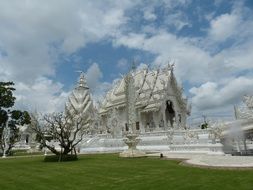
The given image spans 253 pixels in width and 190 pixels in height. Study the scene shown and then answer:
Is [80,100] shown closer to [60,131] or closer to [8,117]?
[8,117]

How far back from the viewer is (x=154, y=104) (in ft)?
138

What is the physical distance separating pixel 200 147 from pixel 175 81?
20.5 metres

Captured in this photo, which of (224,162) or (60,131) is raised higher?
(60,131)

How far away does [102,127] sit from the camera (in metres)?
51.3

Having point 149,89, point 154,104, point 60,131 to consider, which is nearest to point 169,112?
point 149,89

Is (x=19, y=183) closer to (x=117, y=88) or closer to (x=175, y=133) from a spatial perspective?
(x=175, y=133)

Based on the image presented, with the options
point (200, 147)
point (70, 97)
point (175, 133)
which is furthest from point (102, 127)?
point (200, 147)

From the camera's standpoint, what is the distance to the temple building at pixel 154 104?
42.5 meters

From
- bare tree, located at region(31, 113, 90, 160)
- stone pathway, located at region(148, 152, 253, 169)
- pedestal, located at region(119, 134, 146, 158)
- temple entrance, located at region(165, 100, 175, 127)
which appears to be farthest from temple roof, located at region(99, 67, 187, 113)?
stone pathway, located at region(148, 152, 253, 169)

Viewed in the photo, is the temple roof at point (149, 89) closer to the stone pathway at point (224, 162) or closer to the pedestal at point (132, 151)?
the pedestal at point (132, 151)

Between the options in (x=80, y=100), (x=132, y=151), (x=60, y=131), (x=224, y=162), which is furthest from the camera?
(x=80, y=100)

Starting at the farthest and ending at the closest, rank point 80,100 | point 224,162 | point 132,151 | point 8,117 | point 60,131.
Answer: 1. point 80,100
2. point 8,117
3. point 60,131
4. point 132,151
5. point 224,162

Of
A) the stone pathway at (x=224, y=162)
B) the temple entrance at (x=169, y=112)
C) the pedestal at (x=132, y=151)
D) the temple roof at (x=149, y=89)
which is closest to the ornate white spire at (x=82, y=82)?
the temple roof at (x=149, y=89)

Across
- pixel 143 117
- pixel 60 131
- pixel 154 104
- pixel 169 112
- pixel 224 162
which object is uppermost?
pixel 154 104
